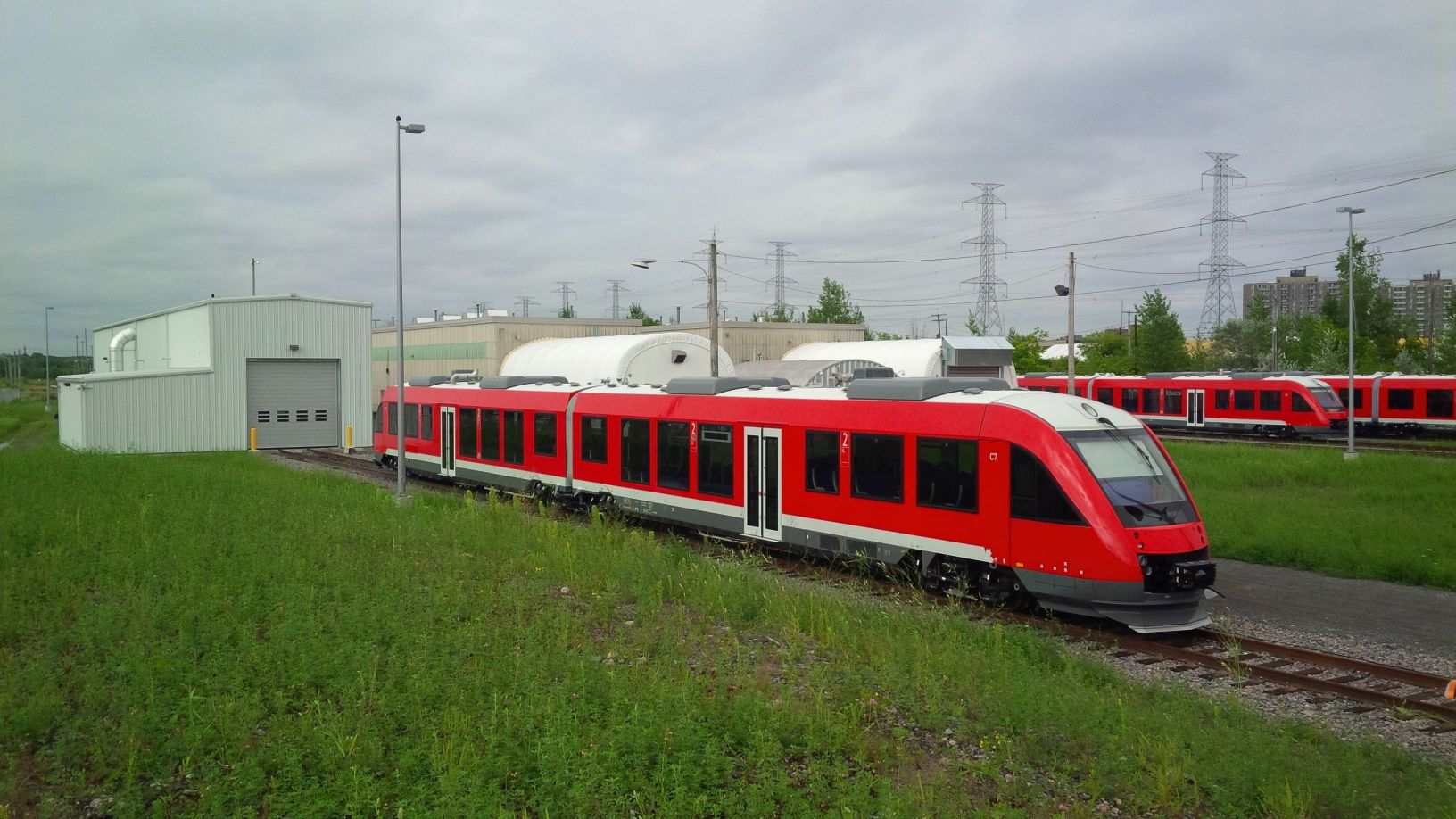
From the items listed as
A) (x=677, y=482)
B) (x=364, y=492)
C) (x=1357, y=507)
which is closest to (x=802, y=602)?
(x=677, y=482)

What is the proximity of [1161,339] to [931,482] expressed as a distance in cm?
5645

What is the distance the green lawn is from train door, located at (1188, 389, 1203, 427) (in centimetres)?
3598

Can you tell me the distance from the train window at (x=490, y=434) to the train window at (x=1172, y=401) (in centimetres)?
3213

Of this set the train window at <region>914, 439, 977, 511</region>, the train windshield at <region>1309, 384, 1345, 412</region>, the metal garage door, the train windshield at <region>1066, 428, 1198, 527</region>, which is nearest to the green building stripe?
the metal garage door

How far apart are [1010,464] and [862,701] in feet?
16.1

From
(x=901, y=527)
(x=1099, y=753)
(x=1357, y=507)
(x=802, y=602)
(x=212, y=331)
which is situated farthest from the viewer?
(x=212, y=331)

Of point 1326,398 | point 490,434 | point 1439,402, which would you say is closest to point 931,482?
point 490,434

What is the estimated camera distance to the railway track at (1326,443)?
110 ft

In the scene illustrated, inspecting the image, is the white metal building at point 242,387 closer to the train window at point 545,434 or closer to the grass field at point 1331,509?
the train window at point 545,434

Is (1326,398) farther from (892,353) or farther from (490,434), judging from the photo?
(490,434)

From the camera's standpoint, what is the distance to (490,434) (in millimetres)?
23828

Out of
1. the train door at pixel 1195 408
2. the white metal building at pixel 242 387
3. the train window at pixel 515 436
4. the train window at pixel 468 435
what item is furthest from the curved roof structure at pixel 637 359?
the train door at pixel 1195 408

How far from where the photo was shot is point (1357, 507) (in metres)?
20.7

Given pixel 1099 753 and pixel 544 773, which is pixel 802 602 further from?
pixel 544 773
